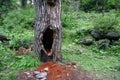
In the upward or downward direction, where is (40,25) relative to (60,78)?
upward

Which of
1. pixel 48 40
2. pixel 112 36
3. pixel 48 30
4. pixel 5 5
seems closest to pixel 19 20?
pixel 5 5

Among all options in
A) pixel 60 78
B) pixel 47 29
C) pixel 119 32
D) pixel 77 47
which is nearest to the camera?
pixel 60 78

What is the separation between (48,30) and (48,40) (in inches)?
12.6

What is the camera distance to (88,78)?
665 centimetres

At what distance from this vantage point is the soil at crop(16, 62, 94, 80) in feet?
21.1

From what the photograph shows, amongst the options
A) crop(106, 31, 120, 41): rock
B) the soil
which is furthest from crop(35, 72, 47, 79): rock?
crop(106, 31, 120, 41): rock

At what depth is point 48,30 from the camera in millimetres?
7023

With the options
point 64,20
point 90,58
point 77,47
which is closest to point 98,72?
point 90,58

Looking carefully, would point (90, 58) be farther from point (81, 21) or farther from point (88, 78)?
point (81, 21)

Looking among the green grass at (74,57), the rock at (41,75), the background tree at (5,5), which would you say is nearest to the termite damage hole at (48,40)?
the green grass at (74,57)

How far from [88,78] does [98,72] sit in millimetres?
604

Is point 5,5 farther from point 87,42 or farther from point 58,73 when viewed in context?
point 58,73

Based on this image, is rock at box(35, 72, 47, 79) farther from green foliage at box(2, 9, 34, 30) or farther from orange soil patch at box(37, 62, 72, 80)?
green foliage at box(2, 9, 34, 30)

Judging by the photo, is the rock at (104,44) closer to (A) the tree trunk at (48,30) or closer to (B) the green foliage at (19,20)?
(A) the tree trunk at (48,30)
